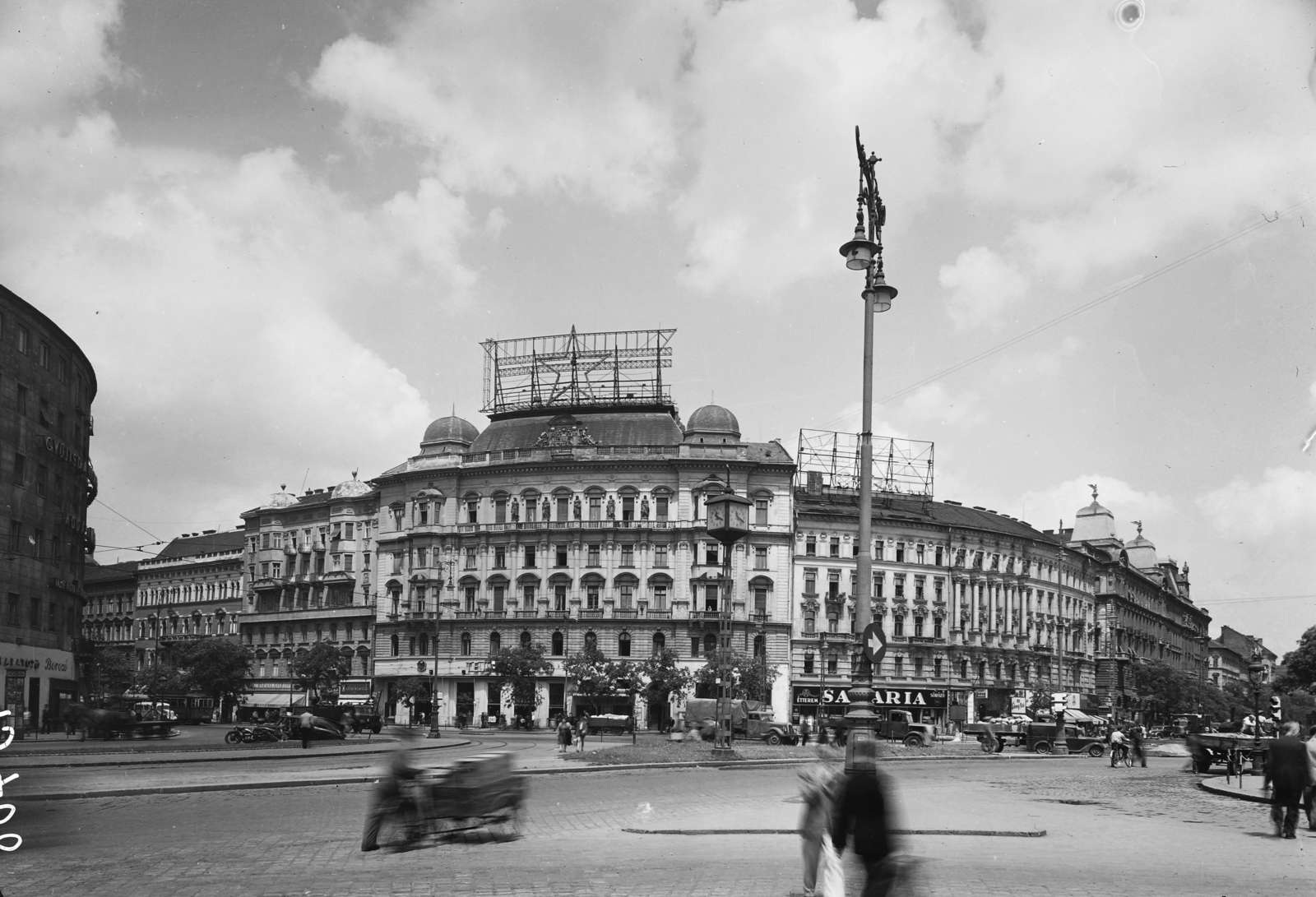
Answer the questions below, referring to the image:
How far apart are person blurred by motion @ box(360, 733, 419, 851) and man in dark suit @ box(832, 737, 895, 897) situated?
7643 mm

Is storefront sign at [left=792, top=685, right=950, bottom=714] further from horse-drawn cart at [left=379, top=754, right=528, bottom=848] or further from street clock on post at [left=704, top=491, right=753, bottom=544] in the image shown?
horse-drawn cart at [left=379, top=754, right=528, bottom=848]

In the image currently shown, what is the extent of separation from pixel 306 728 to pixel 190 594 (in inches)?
2987

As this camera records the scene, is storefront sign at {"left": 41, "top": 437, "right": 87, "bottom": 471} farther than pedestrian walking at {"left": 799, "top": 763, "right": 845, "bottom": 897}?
Yes

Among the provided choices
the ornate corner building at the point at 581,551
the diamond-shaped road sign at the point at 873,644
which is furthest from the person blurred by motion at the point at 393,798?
the ornate corner building at the point at 581,551

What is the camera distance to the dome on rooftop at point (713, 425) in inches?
3430

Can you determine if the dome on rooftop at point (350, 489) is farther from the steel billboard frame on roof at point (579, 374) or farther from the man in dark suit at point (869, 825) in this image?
the man in dark suit at point (869, 825)

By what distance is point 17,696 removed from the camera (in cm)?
4650

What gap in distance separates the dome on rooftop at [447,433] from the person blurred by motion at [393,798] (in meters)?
78.7

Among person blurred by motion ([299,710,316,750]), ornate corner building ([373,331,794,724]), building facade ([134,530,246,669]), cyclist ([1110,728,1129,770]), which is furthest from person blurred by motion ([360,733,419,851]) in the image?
building facade ([134,530,246,669])

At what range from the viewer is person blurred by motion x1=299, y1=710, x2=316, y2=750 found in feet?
143

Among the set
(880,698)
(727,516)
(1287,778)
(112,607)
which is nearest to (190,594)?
(112,607)

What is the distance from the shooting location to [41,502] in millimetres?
47969

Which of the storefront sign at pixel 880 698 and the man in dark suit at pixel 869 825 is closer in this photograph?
the man in dark suit at pixel 869 825

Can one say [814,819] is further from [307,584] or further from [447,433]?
[307,584]
